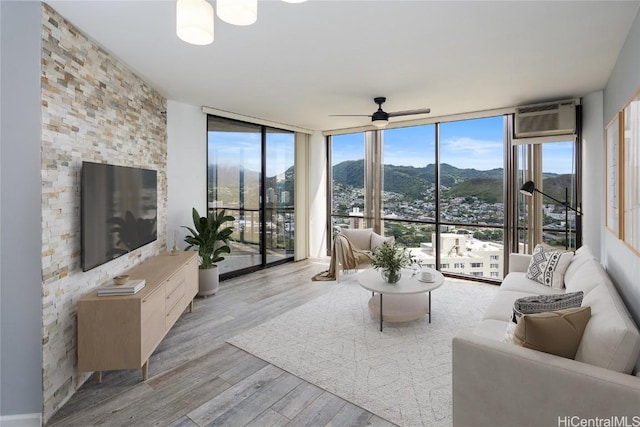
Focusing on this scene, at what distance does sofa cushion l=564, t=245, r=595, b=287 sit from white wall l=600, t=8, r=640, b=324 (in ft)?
0.55

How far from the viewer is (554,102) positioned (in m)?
4.20

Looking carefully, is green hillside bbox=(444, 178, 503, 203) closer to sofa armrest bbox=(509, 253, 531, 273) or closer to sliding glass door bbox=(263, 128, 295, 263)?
sofa armrest bbox=(509, 253, 531, 273)

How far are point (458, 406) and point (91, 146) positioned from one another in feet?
10.5

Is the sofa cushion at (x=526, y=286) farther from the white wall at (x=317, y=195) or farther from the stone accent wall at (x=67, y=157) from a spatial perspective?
the white wall at (x=317, y=195)

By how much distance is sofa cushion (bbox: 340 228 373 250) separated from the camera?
553 cm

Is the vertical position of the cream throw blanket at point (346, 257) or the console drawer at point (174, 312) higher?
the cream throw blanket at point (346, 257)

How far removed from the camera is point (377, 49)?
2.71m

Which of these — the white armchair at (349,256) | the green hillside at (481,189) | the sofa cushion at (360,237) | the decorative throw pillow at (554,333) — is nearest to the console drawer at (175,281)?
the white armchair at (349,256)

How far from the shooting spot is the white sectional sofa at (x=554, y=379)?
1.35 metres

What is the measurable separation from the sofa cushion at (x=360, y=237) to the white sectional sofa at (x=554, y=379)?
148 inches

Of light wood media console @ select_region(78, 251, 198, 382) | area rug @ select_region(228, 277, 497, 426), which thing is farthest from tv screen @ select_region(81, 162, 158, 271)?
area rug @ select_region(228, 277, 497, 426)

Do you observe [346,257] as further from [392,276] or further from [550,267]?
[550,267]

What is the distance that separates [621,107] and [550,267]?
1556 millimetres

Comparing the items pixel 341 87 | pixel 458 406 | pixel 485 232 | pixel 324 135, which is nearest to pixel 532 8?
pixel 341 87
